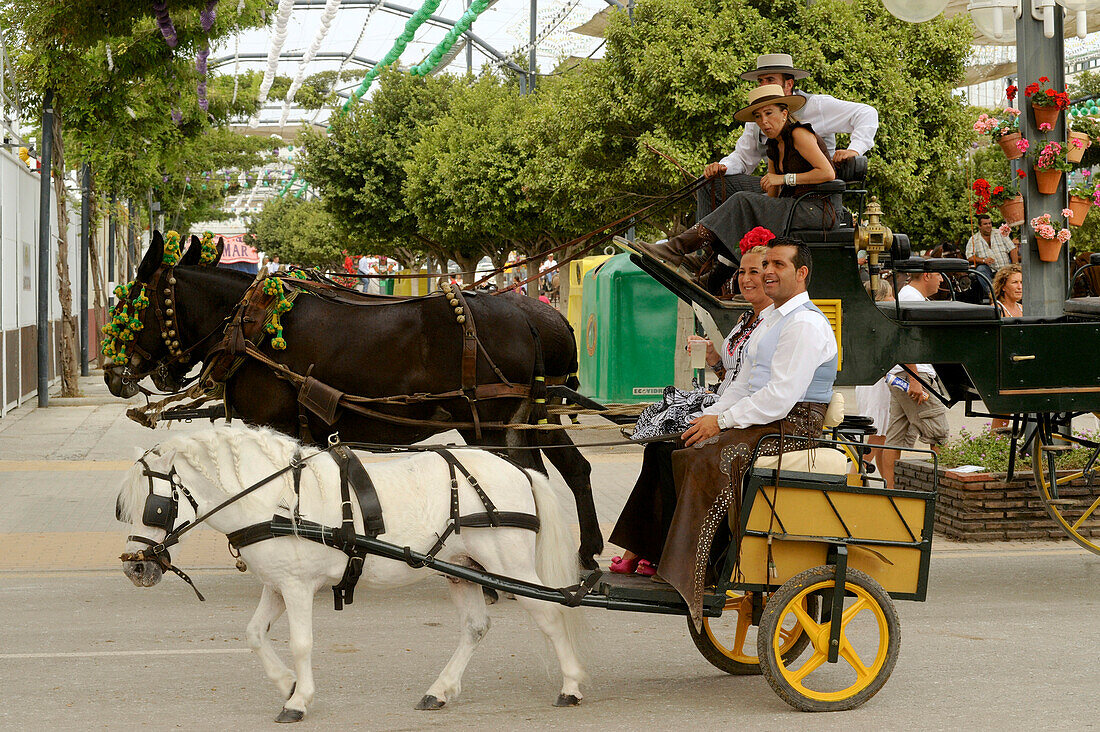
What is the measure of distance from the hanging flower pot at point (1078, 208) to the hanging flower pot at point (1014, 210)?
39 centimetres

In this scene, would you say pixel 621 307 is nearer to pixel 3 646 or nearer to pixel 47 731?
pixel 3 646

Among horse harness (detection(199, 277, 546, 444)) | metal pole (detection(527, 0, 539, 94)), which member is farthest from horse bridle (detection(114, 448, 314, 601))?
metal pole (detection(527, 0, 539, 94))

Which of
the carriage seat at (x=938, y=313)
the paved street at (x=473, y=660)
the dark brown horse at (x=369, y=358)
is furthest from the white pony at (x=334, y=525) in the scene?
the carriage seat at (x=938, y=313)

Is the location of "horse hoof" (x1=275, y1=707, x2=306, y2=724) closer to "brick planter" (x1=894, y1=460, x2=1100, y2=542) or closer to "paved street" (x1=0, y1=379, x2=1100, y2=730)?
"paved street" (x1=0, y1=379, x2=1100, y2=730)

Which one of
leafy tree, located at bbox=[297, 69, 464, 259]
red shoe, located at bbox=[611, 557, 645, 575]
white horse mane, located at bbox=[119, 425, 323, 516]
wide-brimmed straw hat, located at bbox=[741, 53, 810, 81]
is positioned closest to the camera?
white horse mane, located at bbox=[119, 425, 323, 516]

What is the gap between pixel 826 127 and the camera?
7.18 metres

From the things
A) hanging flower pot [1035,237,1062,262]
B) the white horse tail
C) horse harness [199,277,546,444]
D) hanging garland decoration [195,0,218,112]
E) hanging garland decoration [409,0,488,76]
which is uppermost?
hanging garland decoration [409,0,488,76]

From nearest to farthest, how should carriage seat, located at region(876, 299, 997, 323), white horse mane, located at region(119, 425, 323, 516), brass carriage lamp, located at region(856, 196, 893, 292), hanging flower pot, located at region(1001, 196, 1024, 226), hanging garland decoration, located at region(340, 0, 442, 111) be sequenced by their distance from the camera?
white horse mane, located at region(119, 425, 323, 516), brass carriage lamp, located at region(856, 196, 893, 292), carriage seat, located at region(876, 299, 997, 323), hanging flower pot, located at region(1001, 196, 1024, 226), hanging garland decoration, located at region(340, 0, 442, 111)

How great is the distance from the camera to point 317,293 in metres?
7.54

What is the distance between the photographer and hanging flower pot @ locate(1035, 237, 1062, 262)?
9805mm

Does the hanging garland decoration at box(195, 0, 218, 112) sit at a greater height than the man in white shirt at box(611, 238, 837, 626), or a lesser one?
greater

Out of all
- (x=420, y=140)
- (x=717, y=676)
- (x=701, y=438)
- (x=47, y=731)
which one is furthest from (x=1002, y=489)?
(x=420, y=140)

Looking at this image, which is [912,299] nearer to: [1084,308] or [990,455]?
[990,455]

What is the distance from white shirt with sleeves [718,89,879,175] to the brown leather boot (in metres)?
0.49
